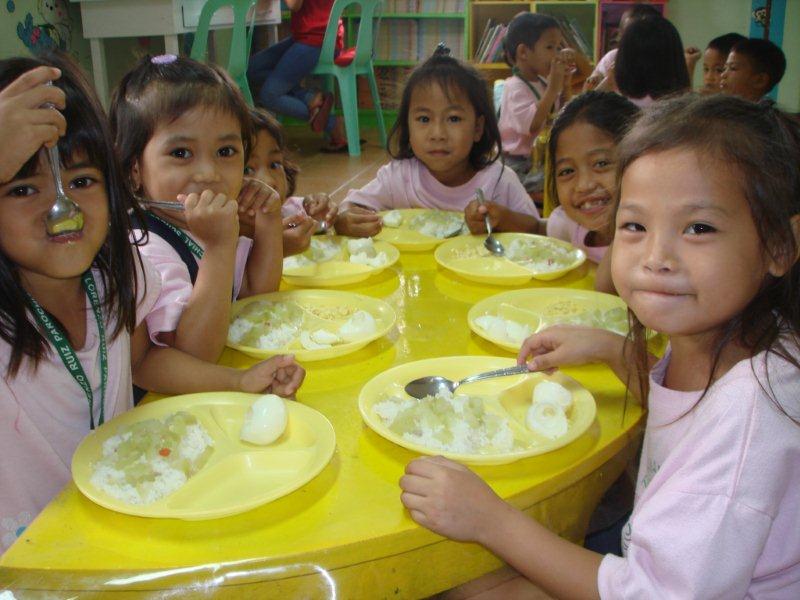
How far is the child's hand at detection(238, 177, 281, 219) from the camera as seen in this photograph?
1.58 metres

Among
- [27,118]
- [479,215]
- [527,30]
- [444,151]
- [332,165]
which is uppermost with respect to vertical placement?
[527,30]

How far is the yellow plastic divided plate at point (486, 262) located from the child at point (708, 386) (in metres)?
0.58

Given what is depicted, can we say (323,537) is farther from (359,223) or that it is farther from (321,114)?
(321,114)

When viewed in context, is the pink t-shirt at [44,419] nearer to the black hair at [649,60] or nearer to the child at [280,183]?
the child at [280,183]

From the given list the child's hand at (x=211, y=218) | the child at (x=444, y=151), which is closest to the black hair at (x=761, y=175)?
the child's hand at (x=211, y=218)

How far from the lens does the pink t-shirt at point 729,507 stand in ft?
2.36

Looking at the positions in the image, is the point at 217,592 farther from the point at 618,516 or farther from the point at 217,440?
the point at 618,516

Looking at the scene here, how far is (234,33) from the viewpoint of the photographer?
4.91 m

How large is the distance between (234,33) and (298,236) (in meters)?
3.70

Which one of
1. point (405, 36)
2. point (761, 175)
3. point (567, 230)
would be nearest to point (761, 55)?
point (567, 230)

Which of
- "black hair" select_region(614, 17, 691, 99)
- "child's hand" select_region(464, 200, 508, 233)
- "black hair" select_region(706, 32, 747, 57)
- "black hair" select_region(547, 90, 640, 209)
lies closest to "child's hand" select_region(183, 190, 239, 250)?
"child's hand" select_region(464, 200, 508, 233)

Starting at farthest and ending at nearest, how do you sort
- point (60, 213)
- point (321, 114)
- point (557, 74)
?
point (321, 114)
point (557, 74)
point (60, 213)

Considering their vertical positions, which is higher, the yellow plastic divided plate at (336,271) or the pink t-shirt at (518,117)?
the pink t-shirt at (518,117)

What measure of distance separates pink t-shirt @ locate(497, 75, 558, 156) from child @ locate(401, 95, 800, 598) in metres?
2.95
